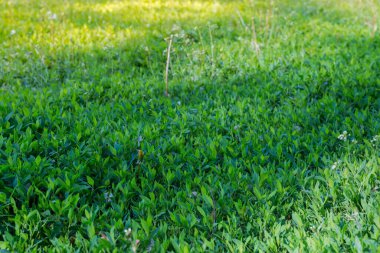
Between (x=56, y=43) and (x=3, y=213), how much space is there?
474cm

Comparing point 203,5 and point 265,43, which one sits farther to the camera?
point 203,5

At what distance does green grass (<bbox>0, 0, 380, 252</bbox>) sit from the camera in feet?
9.04

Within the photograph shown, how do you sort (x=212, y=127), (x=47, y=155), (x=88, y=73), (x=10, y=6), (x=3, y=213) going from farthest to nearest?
(x=10, y=6) → (x=88, y=73) → (x=212, y=127) → (x=47, y=155) → (x=3, y=213)

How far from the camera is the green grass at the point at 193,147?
2756 mm

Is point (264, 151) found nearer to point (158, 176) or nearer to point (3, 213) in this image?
point (158, 176)

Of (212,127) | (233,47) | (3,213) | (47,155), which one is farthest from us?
(233,47)

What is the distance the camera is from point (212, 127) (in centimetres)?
425

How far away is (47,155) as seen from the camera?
3594 millimetres

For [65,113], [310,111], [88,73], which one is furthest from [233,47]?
[65,113]

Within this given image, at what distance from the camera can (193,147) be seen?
3922 mm

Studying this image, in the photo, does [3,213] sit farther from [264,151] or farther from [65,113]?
[264,151]

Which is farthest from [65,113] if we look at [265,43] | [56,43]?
[265,43]

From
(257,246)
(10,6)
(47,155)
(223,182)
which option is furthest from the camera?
(10,6)

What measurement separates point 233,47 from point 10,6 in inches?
229
